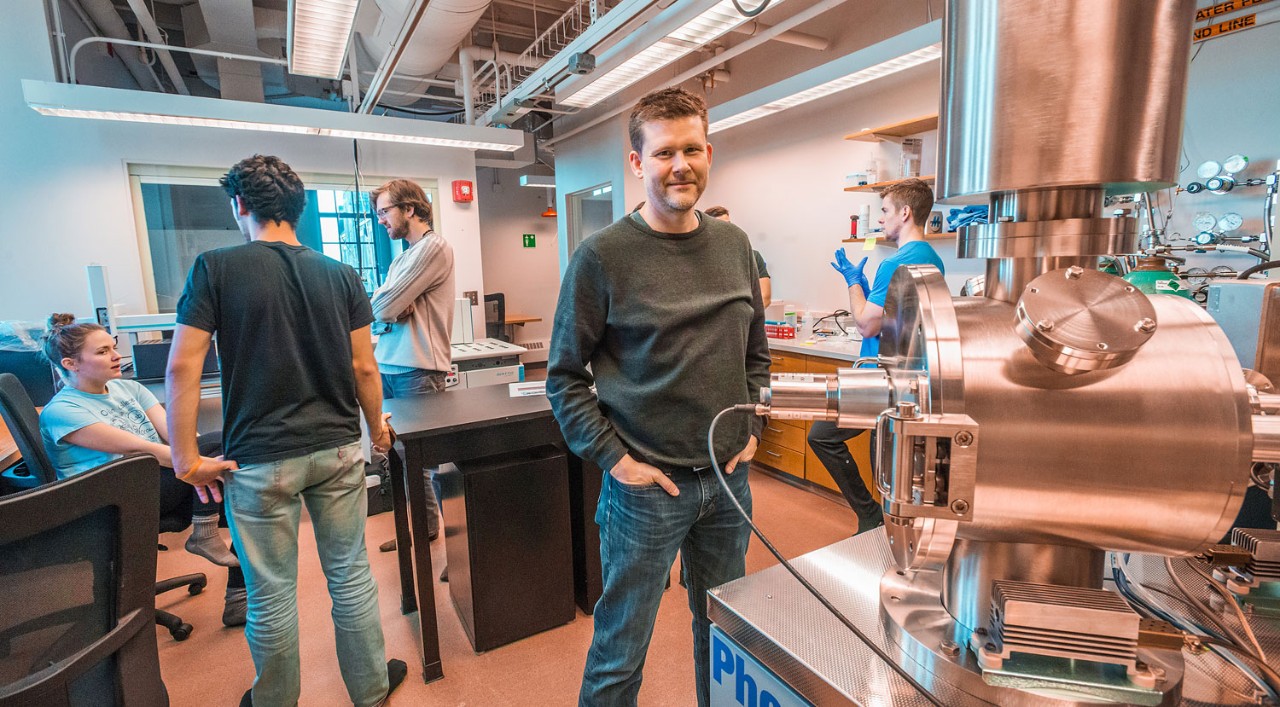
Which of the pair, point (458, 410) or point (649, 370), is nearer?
point (649, 370)

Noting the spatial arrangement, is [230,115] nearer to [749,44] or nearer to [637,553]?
[749,44]

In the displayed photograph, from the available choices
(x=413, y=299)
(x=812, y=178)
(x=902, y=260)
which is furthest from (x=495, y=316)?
(x=902, y=260)

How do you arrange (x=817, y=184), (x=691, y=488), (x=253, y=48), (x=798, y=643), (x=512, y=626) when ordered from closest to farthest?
(x=798, y=643) → (x=691, y=488) → (x=512, y=626) → (x=817, y=184) → (x=253, y=48)

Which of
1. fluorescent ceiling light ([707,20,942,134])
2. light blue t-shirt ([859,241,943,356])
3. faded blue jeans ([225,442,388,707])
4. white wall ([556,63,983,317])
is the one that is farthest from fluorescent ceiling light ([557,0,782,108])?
faded blue jeans ([225,442,388,707])

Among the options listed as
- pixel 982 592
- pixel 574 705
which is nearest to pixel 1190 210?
pixel 982 592

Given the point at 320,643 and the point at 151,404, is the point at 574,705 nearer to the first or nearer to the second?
the point at 320,643

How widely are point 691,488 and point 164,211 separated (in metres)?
4.68

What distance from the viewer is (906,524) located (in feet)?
1.59

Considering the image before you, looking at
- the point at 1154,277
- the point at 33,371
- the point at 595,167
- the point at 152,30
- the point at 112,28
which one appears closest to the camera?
the point at 1154,277

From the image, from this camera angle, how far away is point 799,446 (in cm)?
325

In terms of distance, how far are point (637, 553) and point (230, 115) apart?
12.1 feet

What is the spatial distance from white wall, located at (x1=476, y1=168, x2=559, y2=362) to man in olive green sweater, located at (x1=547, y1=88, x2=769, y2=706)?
634cm

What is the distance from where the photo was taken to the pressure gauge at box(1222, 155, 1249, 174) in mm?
2141

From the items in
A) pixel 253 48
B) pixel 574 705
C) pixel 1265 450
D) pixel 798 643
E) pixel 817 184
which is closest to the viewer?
pixel 1265 450
